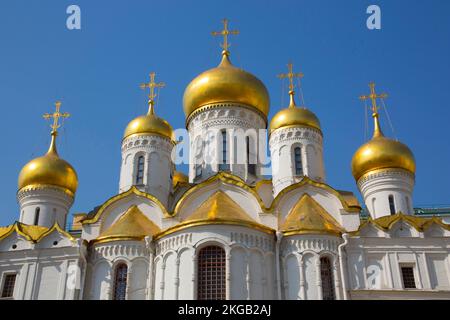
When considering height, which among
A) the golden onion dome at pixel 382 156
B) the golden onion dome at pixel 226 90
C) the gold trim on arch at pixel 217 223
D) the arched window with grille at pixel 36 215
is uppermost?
the golden onion dome at pixel 226 90

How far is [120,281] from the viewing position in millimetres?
17766

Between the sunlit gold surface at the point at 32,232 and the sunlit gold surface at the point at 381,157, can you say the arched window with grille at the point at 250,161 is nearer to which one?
the sunlit gold surface at the point at 381,157

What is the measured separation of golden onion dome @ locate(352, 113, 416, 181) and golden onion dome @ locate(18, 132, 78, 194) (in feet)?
34.9

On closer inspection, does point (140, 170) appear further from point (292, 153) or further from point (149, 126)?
point (292, 153)

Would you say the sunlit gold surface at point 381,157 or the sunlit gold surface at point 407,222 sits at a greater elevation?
the sunlit gold surface at point 381,157

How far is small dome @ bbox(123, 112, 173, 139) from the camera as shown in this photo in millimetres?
22641

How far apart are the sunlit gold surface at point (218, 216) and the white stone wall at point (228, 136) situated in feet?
13.3

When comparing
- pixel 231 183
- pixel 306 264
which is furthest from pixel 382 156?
pixel 306 264

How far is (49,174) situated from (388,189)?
12.3 m

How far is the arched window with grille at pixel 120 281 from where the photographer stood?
57.5 ft

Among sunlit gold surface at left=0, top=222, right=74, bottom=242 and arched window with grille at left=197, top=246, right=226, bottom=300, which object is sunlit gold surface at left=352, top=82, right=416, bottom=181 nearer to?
arched window with grille at left=197, top=246, right=226, bottom=300

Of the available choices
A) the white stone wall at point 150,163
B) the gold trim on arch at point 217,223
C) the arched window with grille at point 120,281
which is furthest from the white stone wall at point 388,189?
the arched window with grille at point 120,281

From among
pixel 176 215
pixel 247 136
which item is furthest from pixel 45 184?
pixel 247 136
